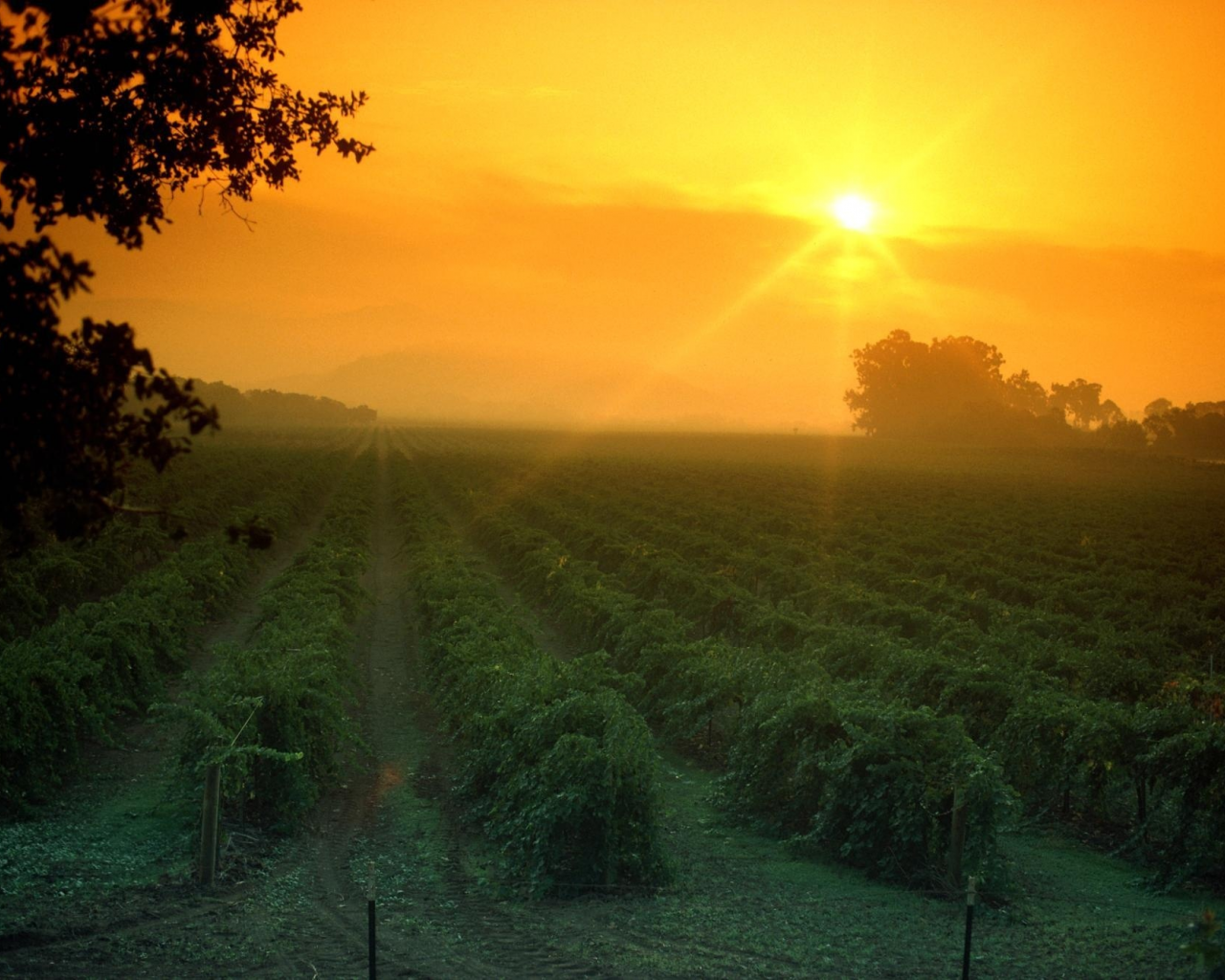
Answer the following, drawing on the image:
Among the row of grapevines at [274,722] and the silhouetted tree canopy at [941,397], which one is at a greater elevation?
the silhouetted tree canopy at [941,397]

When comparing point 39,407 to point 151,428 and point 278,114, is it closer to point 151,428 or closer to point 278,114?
point 151,428

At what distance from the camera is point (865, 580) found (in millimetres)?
24109

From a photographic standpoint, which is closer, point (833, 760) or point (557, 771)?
point (557, 771)

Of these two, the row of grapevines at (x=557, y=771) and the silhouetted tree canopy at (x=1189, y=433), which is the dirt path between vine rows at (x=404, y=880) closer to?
the row of grapevines at (x=557, y=771)

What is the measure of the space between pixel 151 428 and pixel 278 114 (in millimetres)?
3243

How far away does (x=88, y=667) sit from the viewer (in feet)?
39.1

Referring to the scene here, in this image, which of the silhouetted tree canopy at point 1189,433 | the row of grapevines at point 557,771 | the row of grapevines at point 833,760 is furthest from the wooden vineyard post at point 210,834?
the silhouetted tree canopy at point 1189,433

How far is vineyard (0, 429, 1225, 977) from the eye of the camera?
7645 millimetres

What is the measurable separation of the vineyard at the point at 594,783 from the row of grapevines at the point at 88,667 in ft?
0.18

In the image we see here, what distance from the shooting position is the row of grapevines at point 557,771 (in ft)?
28.8

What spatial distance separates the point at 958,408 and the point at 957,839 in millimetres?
129545

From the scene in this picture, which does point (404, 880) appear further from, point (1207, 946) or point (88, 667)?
point (1207, 946)

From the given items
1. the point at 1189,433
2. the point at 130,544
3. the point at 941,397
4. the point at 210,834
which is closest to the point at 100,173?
the point at 210,834

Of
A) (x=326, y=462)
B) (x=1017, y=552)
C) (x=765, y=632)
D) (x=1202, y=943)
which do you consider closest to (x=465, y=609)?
(x=765, y=632)
